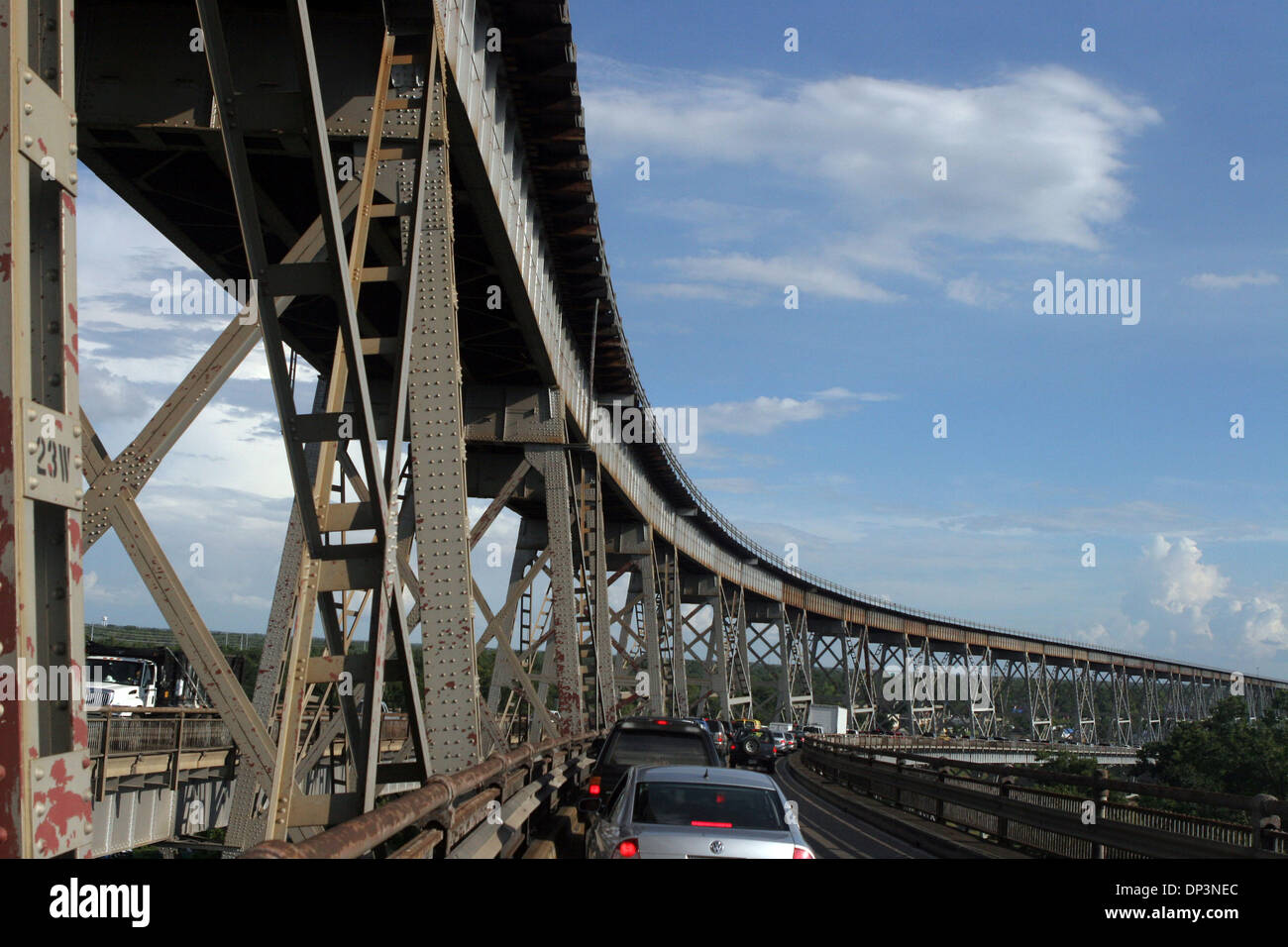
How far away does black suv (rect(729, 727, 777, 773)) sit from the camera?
2889 cm

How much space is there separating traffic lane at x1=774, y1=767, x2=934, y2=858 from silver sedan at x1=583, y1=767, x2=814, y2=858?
6354 millimetres

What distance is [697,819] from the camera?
878cm

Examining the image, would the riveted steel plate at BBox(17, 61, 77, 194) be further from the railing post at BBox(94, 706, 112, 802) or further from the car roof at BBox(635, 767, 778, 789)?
the railing post at BBox(94, 706, 112, 802)

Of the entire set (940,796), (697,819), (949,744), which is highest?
(697,819)

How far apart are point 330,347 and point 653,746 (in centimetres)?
941

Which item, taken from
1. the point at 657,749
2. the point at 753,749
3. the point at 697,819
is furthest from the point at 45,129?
the point at 753,749

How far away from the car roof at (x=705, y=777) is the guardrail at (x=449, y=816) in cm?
144

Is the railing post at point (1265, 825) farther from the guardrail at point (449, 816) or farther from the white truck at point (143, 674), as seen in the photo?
the white truck at point (143, 674)

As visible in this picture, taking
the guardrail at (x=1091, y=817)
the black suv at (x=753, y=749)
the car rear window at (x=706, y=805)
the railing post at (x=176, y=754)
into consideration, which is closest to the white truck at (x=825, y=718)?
the black suv at (x=753, y=749)

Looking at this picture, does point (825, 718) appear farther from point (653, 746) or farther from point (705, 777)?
point (705, 777)

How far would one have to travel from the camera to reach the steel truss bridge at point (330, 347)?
13.1ft

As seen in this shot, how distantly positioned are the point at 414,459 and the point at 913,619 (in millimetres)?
97786
